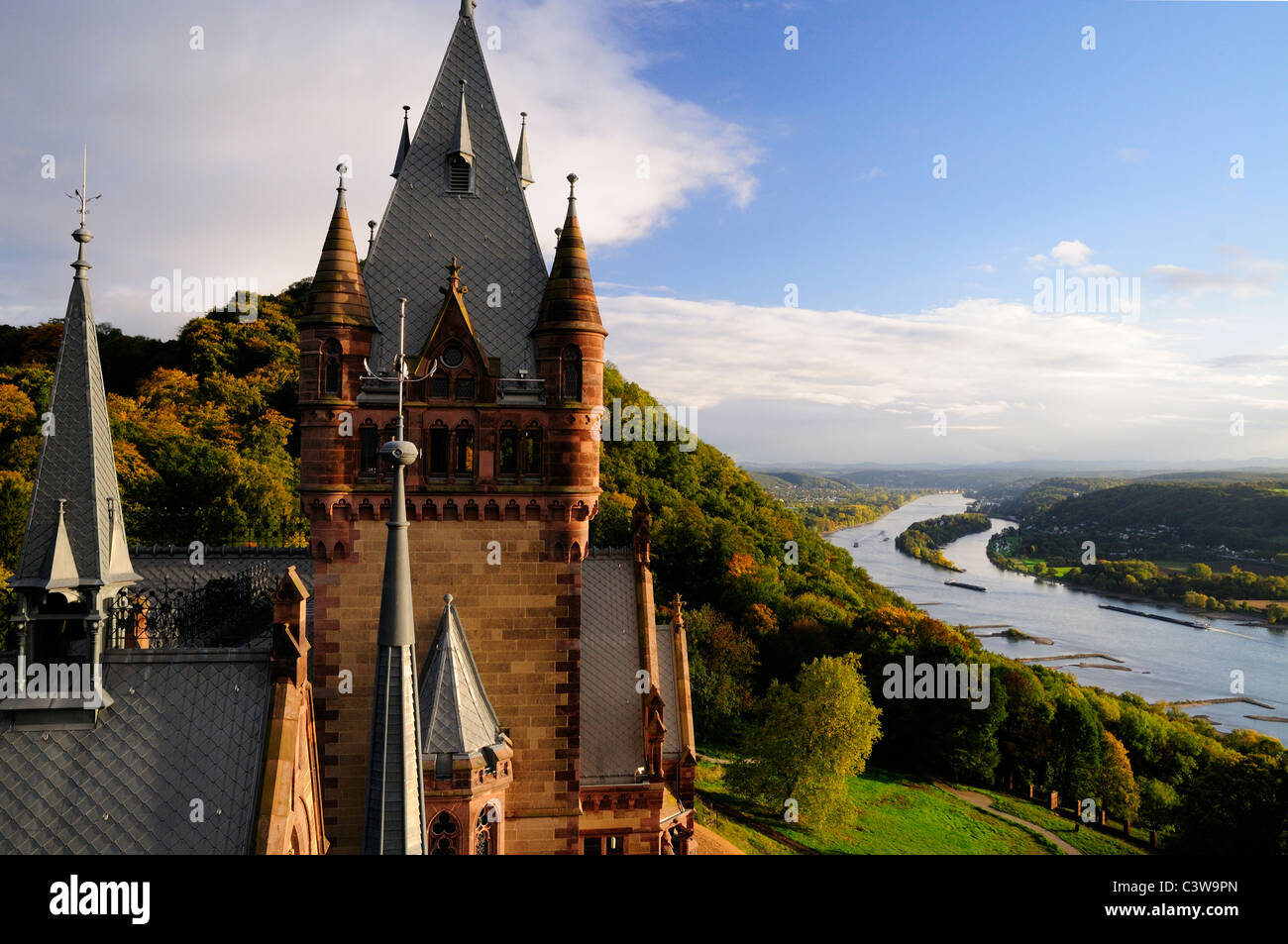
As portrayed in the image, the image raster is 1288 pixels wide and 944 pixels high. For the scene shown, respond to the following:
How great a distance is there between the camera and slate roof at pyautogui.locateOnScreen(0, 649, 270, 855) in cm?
1229

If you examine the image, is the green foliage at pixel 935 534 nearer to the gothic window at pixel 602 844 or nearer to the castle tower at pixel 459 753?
the gothic window at pixel 602 844

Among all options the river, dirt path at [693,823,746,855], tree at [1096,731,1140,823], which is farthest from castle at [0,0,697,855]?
the river

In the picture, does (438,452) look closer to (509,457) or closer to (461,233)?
(509,457)

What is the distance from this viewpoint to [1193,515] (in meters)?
90.9

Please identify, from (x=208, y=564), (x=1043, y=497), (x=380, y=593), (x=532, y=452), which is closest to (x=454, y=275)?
(x=532, y=452)

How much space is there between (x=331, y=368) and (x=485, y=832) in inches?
483

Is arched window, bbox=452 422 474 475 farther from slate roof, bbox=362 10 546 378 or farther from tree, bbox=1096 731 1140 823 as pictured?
tree, bbox=1096 731 1140 823

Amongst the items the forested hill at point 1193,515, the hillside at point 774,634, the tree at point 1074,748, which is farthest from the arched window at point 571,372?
the forested hill at point 1193,515

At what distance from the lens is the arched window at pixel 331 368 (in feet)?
61.2
